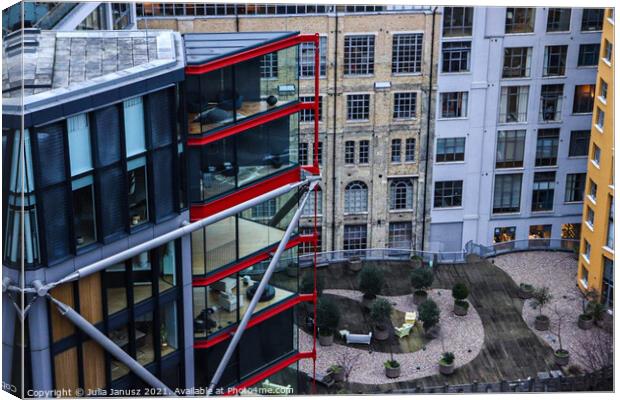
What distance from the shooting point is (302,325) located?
3775 centimetres

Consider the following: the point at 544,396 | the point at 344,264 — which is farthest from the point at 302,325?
the point at 544,396

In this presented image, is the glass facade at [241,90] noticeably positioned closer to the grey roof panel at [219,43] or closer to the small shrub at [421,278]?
the grey roof panel at [219,43]

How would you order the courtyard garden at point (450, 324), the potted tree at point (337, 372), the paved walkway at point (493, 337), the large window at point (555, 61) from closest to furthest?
1. the potted tree at point (337, 372)
2. the paved walkway at point (493, 337)
3. the courtyard garden at point (450, 324)
4. the large window at point (555, 61)

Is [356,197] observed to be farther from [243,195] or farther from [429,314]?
[243,195]

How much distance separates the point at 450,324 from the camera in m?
38.3

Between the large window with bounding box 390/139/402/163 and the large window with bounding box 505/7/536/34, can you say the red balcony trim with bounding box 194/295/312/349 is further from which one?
the large window with bounding box 505/7/536/34

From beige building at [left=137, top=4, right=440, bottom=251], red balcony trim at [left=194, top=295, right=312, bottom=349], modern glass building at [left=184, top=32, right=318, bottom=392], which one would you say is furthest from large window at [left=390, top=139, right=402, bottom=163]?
red balcony trim at [left=194, top=295, right=312, bottom=349]

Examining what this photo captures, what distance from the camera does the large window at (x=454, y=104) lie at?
134ft

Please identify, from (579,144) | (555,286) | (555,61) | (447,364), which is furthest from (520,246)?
(447,364)

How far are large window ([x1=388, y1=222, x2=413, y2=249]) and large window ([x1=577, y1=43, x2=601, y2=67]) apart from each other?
8.20 meters

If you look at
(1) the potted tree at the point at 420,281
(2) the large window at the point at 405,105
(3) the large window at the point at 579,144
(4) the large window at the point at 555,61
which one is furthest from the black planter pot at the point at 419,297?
(4) the large window at the point at 555,61

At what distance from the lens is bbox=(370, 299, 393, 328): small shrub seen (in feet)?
122

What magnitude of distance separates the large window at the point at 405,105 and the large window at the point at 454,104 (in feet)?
3.20

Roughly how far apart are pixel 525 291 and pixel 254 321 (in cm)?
1665
